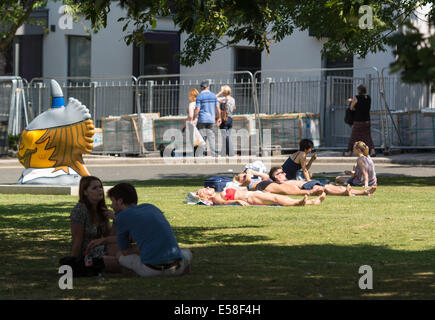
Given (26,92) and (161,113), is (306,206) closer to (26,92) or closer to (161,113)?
(161,113)

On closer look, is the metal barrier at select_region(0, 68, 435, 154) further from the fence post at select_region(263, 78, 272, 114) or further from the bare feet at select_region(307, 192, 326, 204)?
the bare feet at select_region(307, 192, 326, 204)

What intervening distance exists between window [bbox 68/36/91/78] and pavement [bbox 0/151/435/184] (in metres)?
9.02

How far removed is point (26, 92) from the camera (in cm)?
2862

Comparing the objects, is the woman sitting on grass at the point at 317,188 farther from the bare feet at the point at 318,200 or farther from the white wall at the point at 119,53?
the white wall at the point at 119,53

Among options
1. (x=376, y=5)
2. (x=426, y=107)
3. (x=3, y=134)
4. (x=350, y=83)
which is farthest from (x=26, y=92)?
(x=376, y=5)

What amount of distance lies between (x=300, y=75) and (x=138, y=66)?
766 cm

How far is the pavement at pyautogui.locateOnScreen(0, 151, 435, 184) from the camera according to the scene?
70.3 feet

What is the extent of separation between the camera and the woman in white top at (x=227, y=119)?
25.3 m

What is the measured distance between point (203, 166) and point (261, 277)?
1616 cm

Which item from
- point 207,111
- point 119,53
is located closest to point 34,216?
point 207,111

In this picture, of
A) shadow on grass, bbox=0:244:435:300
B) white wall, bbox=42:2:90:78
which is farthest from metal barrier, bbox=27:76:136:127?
shadow on grass, bbox=0:244:435:300

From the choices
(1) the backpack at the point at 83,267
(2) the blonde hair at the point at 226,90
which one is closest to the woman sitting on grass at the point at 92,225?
(1) the backpack at the point at 83,267

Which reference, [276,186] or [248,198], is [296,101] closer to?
[276,186]
